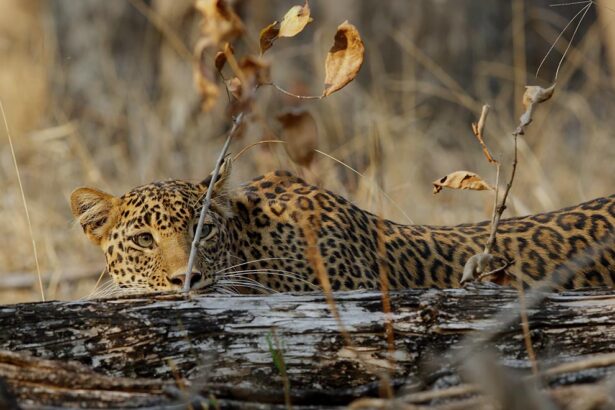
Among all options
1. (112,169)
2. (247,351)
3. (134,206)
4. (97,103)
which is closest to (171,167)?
(112,169)

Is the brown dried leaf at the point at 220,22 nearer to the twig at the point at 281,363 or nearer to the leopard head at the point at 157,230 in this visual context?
the twig at the point at 281,363

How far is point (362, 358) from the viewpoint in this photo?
4.21 metres

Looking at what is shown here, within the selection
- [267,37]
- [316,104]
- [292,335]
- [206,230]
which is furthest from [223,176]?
[316,104]

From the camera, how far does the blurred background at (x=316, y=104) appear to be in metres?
11.4

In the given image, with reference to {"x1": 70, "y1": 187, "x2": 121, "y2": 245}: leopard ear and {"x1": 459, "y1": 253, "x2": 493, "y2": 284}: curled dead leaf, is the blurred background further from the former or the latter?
{"x1": 459, "y1": 253, "x2": 493, "y2": 284}: curled dead leaf

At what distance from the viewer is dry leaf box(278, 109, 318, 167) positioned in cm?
460

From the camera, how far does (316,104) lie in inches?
580

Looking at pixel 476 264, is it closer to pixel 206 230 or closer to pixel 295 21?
pixel 295 21

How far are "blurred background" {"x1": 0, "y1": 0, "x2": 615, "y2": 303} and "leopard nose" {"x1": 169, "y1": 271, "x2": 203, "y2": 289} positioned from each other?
4.24 m

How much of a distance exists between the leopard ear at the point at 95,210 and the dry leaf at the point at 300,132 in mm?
2064

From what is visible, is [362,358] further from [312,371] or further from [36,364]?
[36,364]

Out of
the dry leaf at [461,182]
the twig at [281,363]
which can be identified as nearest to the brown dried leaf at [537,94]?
the dry leaf at [461,182]

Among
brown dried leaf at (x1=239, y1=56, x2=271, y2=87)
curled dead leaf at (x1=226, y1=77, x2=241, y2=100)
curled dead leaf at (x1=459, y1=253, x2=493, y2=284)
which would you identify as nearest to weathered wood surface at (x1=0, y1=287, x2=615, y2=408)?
curled dead leaf at (x1=459, y1=253, x2=493, y2=284)

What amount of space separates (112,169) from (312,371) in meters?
9.15
